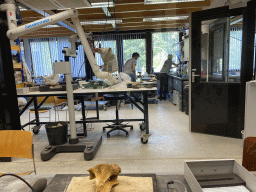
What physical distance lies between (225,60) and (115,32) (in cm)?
546

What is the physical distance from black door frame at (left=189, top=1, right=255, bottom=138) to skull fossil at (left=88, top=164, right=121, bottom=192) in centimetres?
290

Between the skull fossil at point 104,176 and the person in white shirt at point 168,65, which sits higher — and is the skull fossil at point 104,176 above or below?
below

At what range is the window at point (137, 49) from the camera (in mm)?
7992

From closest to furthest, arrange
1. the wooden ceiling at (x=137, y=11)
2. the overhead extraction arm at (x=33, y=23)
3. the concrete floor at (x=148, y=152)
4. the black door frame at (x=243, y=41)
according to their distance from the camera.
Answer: the overhead extraction arm at (x=33, y=23) → the concrete floor at (x=148, y=152) → the black door frame at (x=243, y=41) → the wooden ceiling at (x=137, y=11)

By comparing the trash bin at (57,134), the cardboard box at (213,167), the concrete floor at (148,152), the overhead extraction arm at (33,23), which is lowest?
the concrete floor at (148,152)

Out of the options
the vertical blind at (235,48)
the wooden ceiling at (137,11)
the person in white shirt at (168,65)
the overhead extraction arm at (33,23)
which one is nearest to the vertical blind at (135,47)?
the person in white shirt at (168,65)

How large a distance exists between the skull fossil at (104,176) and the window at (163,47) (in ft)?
20.0

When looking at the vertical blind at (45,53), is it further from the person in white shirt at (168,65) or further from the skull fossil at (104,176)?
the skull fossil at (104,176)

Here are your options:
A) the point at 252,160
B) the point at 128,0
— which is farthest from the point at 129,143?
the point at 128,0

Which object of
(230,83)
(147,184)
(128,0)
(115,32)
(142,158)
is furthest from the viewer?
(115,32)

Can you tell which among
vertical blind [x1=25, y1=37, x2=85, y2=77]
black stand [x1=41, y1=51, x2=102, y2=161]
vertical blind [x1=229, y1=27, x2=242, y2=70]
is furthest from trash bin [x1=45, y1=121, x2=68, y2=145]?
vertical blind [x1=25, y1=37, x2=85, y2=77]

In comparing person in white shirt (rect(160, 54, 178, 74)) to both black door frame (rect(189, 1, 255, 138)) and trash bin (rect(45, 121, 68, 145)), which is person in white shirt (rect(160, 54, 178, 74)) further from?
trash bin (rect(45, 121, 68, 145))

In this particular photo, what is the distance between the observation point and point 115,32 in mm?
7855

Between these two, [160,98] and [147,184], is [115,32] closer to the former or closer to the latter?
[160,98]
